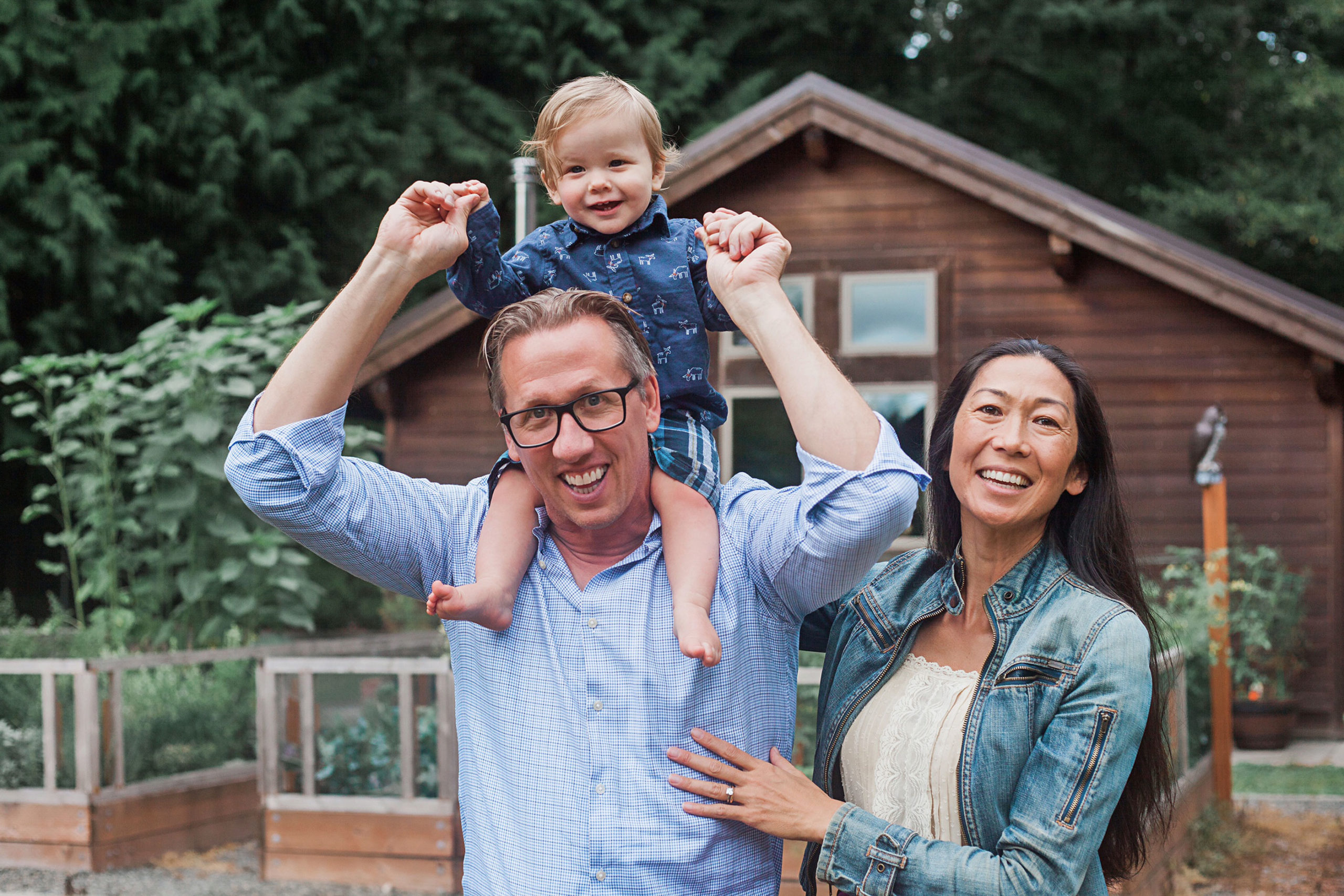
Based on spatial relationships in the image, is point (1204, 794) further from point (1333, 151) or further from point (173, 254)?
point (1333, 151)

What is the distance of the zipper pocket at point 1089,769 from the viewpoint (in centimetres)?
172

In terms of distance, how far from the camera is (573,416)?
5.80ft

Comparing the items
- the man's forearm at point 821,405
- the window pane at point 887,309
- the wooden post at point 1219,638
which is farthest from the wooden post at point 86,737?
the window pane at point 887,309

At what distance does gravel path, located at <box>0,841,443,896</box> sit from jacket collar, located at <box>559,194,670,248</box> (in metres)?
3.52

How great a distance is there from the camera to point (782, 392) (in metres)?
1.71

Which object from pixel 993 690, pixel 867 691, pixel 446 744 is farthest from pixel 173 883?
pixel 993 690

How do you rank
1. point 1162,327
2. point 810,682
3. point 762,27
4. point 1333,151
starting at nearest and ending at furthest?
point 810,682, point 1162,327, point 1333,151, point 762,27

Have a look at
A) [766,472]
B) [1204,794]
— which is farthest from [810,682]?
[766,472]

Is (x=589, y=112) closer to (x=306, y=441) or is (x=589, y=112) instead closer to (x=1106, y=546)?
(x=306, y=441)

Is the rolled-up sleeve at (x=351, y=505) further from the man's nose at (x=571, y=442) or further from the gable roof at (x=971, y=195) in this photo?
the gable roof at (x=971, y=195)

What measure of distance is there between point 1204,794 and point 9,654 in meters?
5.90

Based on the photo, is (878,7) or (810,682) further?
(878,7)

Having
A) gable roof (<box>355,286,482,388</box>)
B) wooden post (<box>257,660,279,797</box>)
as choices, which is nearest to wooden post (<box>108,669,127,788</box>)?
wooden post (<box>257,660,279,797</box>)

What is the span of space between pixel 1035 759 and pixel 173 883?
14.6 ft
